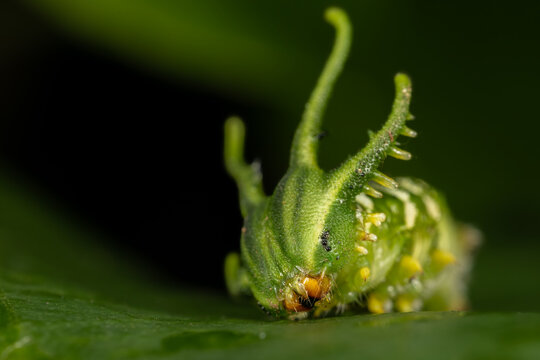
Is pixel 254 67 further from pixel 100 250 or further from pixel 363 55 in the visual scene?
pixel 100 250

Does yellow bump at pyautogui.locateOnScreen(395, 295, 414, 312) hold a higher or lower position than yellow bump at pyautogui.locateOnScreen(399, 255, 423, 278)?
lower

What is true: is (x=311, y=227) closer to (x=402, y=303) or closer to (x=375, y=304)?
(x=375, y=304)

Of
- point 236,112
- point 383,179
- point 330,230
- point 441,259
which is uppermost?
point 383,179

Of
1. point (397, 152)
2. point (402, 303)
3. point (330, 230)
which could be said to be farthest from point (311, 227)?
point (402, 303)

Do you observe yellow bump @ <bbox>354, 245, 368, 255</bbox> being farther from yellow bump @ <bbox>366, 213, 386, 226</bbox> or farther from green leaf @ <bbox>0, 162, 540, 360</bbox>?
green leaf @ <bbox>0, 162, 540, 360</bbox>

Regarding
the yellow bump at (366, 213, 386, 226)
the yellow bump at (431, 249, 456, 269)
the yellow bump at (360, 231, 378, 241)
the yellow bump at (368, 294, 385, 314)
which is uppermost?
the yellow bump at (366, 213, 386, 226)

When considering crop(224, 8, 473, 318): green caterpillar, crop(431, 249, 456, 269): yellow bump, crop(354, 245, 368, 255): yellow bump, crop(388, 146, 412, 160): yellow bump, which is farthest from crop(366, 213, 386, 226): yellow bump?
crop(431, 249, 456, 269): yellow bump
